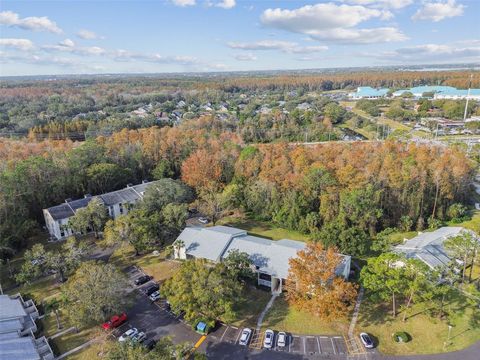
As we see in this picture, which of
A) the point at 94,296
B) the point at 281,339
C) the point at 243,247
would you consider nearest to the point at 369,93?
the point at 243,247

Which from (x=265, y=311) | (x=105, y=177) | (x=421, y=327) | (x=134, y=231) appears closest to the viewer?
(x=421, y=327)

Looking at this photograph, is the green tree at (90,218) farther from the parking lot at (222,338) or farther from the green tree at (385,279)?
the green tree at (385,279)

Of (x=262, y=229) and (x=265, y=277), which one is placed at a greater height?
(x=265, y=277)

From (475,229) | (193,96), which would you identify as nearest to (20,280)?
(475,229)

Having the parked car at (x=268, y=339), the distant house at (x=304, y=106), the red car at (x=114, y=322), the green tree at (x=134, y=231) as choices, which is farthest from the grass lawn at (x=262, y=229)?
the distant house at (x=304, y=106)

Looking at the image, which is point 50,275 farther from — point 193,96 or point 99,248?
point 193,96

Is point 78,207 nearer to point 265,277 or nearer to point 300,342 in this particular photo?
Result: point 265,277

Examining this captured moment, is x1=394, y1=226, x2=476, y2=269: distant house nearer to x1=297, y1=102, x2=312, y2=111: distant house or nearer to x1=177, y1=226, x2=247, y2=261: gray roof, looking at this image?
x1=177, y1=226, x2=247, y2=261: gray roof
